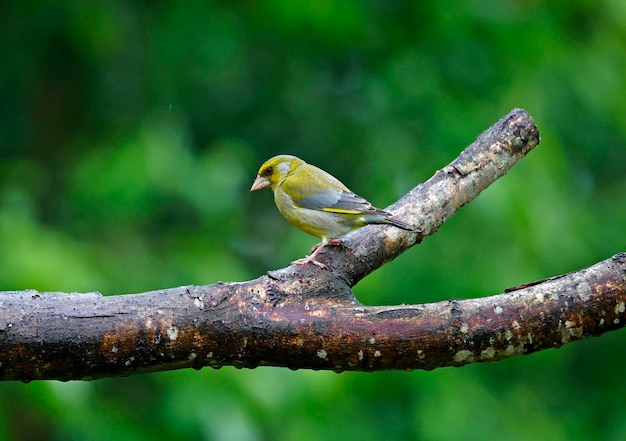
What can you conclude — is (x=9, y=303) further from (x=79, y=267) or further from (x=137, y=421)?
(x=137, y=421)

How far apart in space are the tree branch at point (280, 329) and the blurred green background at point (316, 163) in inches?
93.7

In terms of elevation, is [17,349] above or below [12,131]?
below

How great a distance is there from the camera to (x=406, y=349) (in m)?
3.17

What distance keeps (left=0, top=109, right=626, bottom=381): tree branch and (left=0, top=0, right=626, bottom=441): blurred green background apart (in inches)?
93.7

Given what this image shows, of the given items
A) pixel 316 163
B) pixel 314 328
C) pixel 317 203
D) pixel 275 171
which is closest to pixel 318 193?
pixel 317 203

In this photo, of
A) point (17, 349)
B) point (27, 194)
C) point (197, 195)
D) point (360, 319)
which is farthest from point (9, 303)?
point (27, 194)

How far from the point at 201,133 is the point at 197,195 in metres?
2.28

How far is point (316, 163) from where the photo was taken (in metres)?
9.14

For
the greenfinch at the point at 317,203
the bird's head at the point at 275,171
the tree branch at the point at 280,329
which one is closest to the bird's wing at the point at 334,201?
the greenfinch at the point at 317,203

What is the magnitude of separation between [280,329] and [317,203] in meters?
1.62

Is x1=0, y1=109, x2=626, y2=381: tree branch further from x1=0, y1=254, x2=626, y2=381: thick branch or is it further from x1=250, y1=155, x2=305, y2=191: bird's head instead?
x1=250, y1=155, x2=305, y2=191: bird's head

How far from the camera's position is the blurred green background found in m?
6.62

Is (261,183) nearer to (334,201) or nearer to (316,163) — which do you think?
(334,201)

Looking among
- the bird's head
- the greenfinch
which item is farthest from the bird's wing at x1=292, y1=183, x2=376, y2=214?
the bird's head
